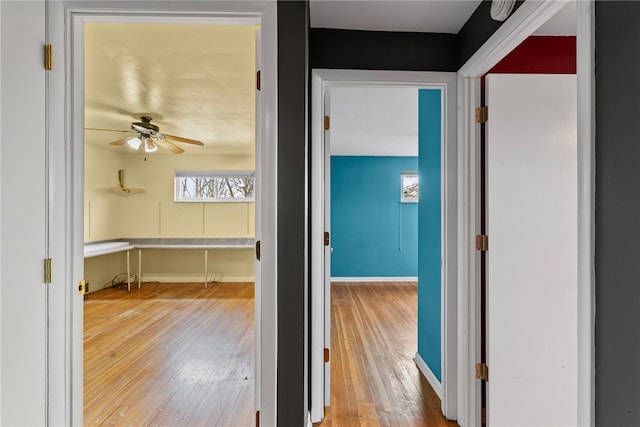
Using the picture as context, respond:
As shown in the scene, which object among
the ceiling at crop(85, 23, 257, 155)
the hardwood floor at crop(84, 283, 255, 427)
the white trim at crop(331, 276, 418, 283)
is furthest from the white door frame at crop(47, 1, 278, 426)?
the white trim at crop(331, 276, 418, 283)

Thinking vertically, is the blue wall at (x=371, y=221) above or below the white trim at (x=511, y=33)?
below

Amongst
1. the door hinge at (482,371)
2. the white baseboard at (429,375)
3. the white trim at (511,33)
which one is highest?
the white trim at (511,33)

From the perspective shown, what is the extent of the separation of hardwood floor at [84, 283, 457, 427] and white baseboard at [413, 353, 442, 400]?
4 centimetres

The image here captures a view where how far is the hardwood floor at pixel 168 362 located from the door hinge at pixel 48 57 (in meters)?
1.98

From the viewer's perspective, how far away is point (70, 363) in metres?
1.38

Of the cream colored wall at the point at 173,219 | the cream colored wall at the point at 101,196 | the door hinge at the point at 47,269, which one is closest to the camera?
the door hinge at the point at 47,269

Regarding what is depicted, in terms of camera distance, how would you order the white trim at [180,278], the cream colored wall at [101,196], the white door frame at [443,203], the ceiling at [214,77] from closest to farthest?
the ceiling at [214,77]
the white door frame at [443,203]
the cream colored wall at [101,196]
the white trim at [180,278]

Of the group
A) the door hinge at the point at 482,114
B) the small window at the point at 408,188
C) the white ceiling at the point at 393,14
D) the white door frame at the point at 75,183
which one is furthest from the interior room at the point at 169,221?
the small window at the point at 408,188

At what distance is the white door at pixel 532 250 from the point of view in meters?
1.87

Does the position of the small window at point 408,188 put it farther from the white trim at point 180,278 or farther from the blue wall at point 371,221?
the white trim at point 180,278

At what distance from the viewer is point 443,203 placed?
85.8 inches

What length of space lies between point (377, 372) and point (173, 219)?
16.3ft

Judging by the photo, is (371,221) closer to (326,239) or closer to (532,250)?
(326,239)

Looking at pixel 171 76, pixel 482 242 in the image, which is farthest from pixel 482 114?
pixel 171 76
